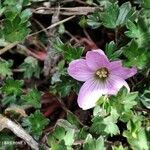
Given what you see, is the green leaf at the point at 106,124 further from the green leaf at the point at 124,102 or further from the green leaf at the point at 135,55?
the green leaf at the point at 135,55

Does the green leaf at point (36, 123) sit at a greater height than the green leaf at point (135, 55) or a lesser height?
lesser

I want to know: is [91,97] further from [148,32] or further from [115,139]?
[148,32]

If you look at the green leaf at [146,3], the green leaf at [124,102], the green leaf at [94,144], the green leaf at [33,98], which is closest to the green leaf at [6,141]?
the green leaf at [33,98]

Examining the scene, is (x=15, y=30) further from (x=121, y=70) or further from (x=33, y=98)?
(x=121, y=70)

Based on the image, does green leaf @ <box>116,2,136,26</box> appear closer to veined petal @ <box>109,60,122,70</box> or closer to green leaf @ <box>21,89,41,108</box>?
veined petal @ <box>109,60,122,70</box>

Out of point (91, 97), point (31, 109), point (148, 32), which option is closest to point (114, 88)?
point (91, 97)

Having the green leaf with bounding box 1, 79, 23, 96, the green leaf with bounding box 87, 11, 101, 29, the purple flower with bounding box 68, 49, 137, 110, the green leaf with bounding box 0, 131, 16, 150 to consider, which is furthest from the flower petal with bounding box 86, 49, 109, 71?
the green leaf with bounding box 0, 131, 16, 150

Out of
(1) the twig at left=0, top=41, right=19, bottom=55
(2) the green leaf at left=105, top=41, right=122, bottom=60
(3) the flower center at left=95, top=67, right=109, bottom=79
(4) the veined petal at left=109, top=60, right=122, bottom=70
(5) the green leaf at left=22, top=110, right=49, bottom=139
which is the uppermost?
(2) the green leaf at left=105, top=41, right=122, bottom=60
